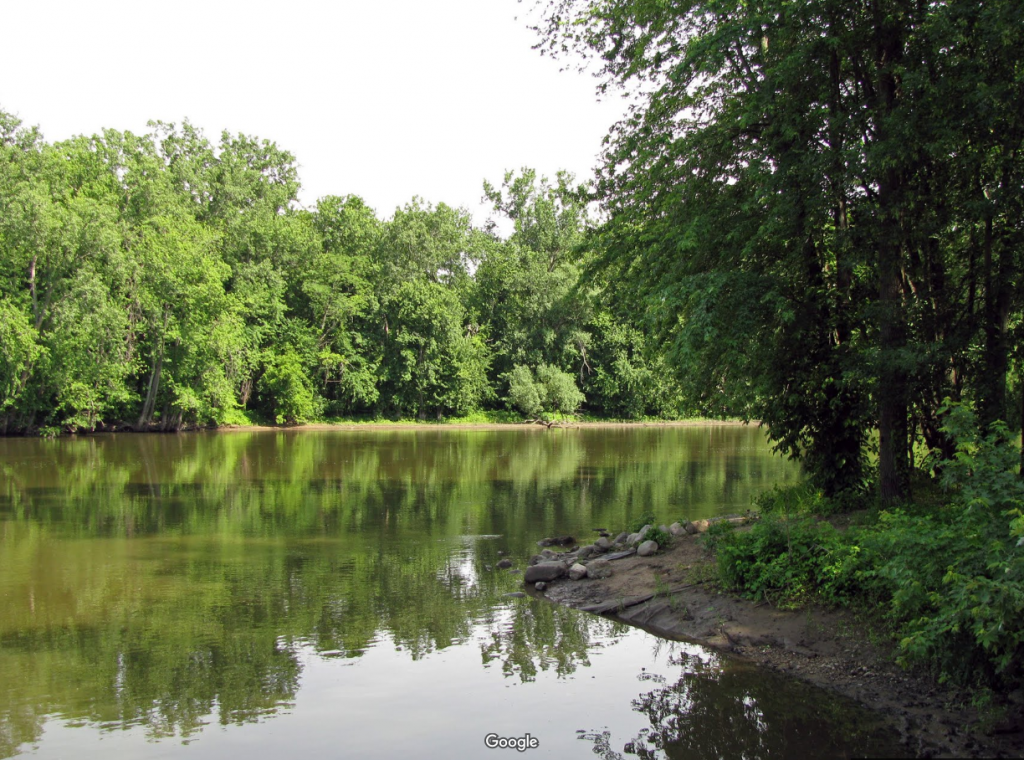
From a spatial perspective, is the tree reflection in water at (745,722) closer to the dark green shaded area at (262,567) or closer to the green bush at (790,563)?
the green bush at (790,563)

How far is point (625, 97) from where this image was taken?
15734 mm

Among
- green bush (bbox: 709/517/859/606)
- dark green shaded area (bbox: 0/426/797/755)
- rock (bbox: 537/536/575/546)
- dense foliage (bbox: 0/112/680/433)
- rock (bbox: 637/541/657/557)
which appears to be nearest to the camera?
dark green shaded area (bbox: 0/426/797/755)

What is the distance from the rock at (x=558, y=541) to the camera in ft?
47.3

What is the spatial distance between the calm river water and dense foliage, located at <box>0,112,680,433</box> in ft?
67.8

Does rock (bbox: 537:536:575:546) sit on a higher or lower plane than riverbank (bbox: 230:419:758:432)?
higher

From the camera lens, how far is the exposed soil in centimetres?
643

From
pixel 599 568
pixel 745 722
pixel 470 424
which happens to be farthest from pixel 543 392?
pixel 745 722

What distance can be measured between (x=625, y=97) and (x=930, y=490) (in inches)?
345

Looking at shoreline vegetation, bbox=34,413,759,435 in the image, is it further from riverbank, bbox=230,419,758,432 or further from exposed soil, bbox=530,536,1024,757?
exposed soil, bbox=530,536,1024,757

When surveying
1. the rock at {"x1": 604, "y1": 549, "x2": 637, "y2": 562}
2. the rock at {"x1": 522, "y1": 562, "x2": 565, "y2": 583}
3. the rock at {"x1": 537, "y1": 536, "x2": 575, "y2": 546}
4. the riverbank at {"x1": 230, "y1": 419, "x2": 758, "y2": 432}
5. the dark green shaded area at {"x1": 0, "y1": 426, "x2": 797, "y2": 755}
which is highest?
the rock at {"x1": 604, "y1": 549, "x2": 637, "y2": 562}

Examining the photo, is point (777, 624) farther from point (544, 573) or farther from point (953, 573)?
point (544, 573)

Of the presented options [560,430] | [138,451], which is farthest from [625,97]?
[560,430]

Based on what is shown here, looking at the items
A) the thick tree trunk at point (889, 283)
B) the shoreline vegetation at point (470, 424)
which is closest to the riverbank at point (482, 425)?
the shoreline vegetation at point (470, 424)

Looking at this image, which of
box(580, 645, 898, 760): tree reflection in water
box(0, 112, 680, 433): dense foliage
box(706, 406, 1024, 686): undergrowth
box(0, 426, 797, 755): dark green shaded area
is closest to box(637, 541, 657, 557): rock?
box(0, 426, 797, 755): dark green shaded area
